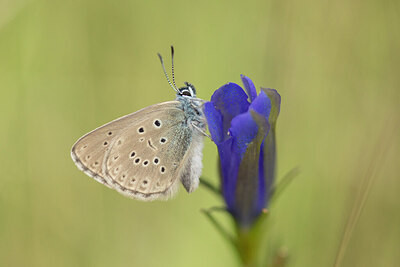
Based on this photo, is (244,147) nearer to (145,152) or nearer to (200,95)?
(145,152)

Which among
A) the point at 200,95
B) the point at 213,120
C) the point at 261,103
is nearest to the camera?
the point at 261,103

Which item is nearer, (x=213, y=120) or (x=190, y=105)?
(x=213, y=120)

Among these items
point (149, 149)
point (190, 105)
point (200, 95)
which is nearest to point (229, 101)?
point (190, 105)

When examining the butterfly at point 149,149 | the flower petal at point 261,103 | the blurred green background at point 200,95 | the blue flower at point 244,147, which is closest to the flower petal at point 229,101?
the blue flower at point 244,147

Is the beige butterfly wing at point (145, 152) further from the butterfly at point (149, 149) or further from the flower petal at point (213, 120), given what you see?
the flower petal at point (213, 120)

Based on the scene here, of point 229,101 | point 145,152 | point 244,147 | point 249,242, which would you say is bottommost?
point 249,242
